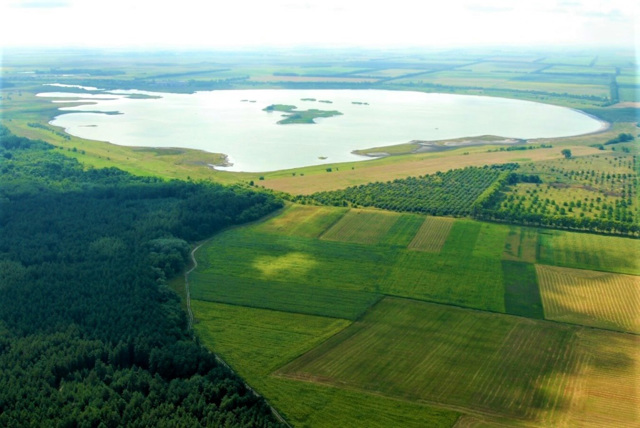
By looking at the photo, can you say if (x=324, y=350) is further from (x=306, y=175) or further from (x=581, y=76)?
(x=581, y=76)

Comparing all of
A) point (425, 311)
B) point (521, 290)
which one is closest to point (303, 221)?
point (425, 311)

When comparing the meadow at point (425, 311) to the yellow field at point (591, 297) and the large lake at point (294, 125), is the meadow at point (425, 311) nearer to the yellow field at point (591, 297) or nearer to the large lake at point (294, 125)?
the yellow field at point (591, 297)

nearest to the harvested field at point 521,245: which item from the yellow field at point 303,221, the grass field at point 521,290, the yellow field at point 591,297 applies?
the grass field at point 521,290

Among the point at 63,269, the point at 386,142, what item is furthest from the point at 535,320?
the point at 386,142

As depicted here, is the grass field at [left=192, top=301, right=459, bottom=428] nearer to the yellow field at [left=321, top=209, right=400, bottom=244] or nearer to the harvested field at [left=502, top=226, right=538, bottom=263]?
the yellow field at [left=321, top=209, right=400, bottom=244]

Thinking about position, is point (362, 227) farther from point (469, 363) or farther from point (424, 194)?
point (469, 363)

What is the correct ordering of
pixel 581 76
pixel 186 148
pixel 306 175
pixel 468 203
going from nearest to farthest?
1. pixel 468 203
2. pixel 306 175
3. pixel 186 148
4. pixel 581 76
